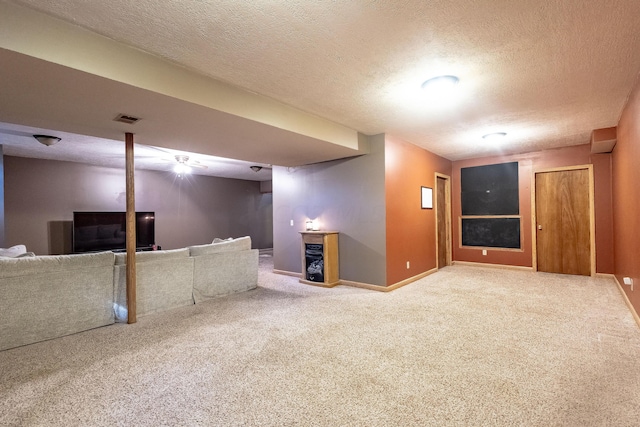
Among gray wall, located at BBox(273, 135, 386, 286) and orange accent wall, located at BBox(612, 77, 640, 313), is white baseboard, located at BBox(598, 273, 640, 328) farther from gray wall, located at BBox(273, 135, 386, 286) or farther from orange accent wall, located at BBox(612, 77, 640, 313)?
gray wall, located at BBox(273, 135, 386, 286)

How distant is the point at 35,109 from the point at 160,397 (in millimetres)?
2812

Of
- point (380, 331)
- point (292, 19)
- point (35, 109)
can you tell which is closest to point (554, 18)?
point (292, 19)

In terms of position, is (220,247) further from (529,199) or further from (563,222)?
(563,222)

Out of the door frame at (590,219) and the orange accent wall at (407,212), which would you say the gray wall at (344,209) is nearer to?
the orange accent wall at (407,212)

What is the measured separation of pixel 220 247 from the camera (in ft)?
15.5

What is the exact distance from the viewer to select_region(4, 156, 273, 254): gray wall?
20.9 ft

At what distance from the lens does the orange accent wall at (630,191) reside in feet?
10.2

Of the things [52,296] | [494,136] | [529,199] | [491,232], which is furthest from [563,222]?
[52,296]

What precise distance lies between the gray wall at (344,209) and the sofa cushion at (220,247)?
1.33 meters

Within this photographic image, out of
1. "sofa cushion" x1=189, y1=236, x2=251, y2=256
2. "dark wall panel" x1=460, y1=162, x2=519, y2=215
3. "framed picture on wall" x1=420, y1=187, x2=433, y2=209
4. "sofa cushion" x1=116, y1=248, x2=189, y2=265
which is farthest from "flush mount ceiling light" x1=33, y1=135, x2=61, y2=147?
"dark wall panel" x1=460, y1=162, x2=519, y2=215

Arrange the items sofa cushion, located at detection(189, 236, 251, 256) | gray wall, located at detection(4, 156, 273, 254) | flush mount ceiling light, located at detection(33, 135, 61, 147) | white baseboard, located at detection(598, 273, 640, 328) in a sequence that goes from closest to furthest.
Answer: white baseboard, located at detection(598, 273, 640, 328) → sofa cushion, located at detection(189, 236, 251, 256) → flush mount ceiling light, located at detection(33, 135, 61, 147) → gray wall, located at detection(4, 156, 273, 254)

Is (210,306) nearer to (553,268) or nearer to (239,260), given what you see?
(239,260)

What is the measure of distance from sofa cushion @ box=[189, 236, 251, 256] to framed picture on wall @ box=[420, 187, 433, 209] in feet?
11.2

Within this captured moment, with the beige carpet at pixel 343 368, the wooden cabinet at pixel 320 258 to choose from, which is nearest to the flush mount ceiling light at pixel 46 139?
the beige carpet at pixel 343 368
